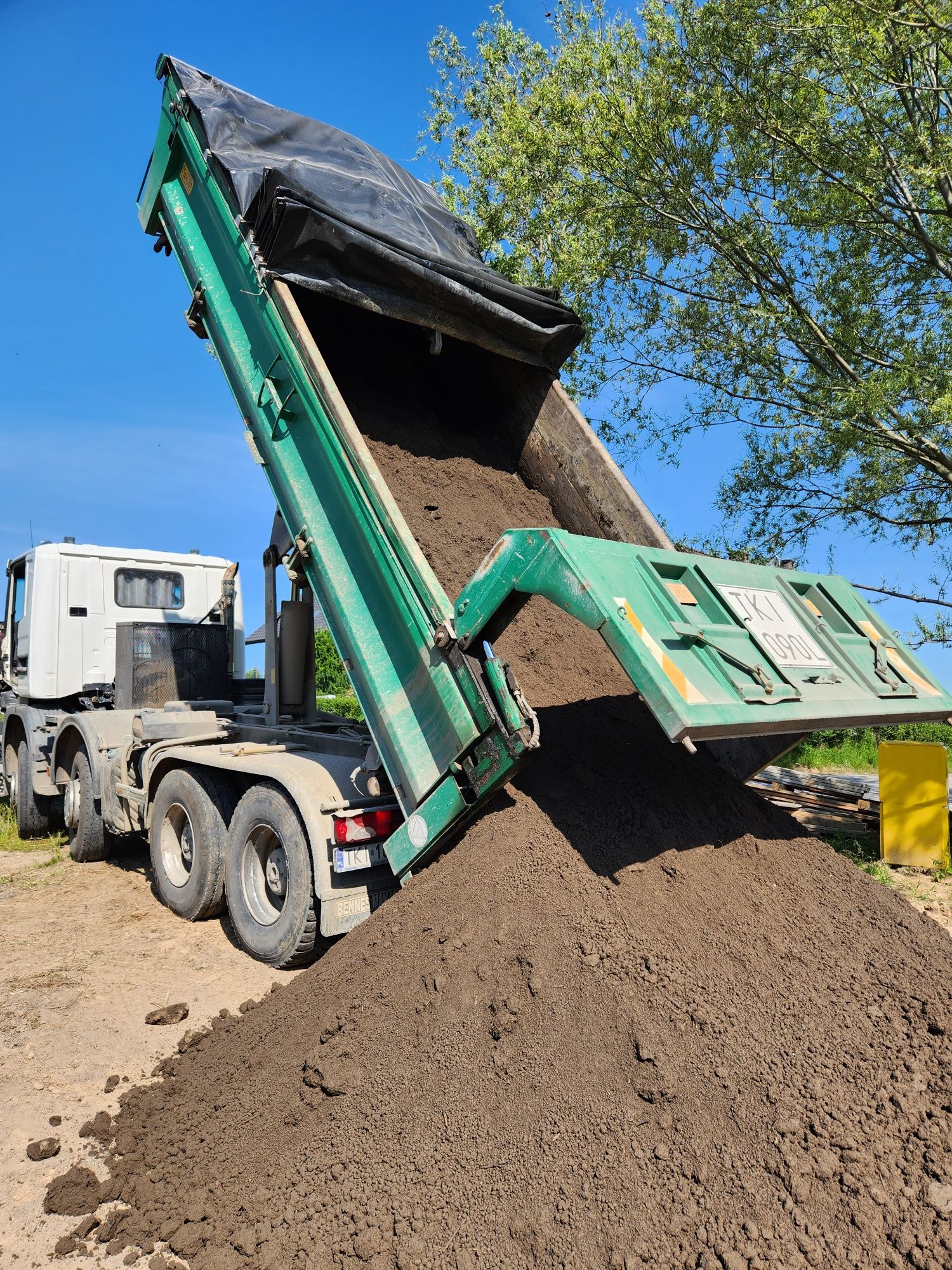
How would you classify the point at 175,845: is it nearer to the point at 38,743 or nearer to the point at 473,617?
the point at 38,743

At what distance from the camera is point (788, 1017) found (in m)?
2.92

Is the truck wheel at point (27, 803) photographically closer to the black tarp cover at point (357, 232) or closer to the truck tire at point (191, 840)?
the truck tire at point (191, 840)

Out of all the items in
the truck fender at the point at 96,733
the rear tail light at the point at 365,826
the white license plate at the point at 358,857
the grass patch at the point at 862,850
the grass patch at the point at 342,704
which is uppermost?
the grass patch at the point at 342,704

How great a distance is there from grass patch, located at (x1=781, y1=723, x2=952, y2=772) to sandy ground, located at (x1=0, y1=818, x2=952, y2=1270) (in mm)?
6908

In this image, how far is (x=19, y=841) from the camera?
27.5 ft

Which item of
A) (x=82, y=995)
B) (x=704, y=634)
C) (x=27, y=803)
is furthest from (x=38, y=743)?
(x=704, y=634)

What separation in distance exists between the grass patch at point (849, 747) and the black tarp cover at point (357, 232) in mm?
9394

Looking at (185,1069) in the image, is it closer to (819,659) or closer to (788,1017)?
(788,1017)

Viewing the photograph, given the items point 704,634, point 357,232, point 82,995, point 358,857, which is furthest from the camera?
point 357,232

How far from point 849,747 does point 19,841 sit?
39.9 ft

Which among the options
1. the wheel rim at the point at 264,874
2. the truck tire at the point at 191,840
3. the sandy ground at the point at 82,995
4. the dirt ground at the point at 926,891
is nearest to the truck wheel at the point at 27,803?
the sandy ground at the point at 82,995

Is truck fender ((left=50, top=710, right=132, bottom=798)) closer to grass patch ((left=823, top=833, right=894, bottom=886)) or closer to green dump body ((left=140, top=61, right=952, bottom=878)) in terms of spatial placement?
green dump body ((left=140, top=61, right=952, bottom=878))

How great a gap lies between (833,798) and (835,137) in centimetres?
693

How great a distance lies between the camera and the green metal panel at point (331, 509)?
12.5 feet
